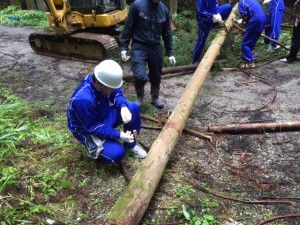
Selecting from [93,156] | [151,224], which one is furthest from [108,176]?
[151,224]

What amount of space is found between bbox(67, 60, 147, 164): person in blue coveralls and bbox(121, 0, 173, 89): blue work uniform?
1266 mm

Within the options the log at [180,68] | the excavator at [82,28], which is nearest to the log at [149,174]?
the log at [180,68]

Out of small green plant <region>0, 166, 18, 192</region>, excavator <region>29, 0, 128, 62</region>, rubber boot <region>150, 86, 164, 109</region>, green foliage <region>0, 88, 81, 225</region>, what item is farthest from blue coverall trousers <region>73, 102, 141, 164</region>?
excavator <region>29, 0, 128, 62</region>

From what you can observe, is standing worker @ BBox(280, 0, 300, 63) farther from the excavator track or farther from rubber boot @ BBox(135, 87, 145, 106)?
the excavator track

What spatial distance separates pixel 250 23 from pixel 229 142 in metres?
3.55

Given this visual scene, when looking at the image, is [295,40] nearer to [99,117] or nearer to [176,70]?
[176,70]

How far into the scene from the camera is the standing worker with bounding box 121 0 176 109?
4977 millimetres

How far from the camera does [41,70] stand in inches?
293

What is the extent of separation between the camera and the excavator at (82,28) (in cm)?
766

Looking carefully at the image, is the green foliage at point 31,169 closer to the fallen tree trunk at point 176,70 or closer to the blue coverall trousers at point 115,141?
the blue coverall trousers at point 115,141

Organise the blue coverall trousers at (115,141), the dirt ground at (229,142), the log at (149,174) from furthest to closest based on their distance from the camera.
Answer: the blue coverall trousers at (115,141) → the dirt ground at (229,142) → the log at (149,174)

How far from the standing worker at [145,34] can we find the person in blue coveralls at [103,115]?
49.7 inches

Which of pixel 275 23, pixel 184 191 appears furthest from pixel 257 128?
pixel 275 23

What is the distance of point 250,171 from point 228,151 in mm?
485
